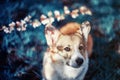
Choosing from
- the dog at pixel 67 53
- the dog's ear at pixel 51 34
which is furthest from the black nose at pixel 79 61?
the dog's ear at pixel 51 34

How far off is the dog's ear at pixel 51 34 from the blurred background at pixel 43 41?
0.02 metres

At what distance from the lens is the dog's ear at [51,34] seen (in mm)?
1176

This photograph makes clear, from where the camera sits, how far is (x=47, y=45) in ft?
3.85

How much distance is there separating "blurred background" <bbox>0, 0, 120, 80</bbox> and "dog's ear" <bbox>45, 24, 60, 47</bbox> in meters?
0.02

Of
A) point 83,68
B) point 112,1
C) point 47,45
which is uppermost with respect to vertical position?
point 112,1

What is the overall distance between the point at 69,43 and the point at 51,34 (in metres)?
0.08

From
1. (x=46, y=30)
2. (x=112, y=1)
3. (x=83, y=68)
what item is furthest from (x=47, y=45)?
(x=112, y=1)

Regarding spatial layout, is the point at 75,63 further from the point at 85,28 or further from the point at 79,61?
the point at 85,28

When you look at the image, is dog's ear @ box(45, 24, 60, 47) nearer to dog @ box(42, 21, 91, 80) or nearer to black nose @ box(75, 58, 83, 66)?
dog @ box(42, 21, 91, 80)

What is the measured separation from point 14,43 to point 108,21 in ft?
1.21

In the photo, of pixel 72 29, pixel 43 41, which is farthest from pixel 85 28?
pixel 43 41

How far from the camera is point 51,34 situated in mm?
1187

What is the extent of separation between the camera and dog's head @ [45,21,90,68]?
1145 millimetres

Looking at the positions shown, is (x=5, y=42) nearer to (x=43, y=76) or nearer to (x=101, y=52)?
(x=43, y=76)
